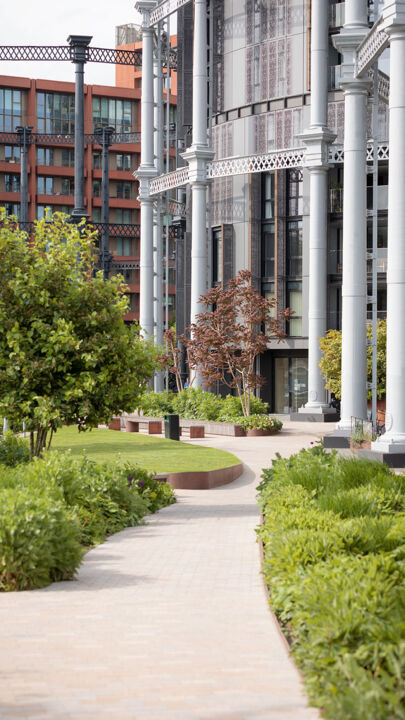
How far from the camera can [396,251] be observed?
75.7 ft

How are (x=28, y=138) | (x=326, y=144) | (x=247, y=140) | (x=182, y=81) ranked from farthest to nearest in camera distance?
1. (x=28, y=138)
2. (x=182, y=81)
3. (x=247, y=140)
4. (x=326, y=144)

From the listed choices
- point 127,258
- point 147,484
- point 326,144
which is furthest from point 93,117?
point 147,484

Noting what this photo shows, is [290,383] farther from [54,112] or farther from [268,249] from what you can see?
[54,112]

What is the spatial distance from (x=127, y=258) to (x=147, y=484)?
287 feet

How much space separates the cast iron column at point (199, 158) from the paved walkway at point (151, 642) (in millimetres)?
34040

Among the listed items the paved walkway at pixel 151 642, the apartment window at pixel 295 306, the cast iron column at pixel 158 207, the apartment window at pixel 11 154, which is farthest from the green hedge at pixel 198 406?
the apartment window at pixel 11 154

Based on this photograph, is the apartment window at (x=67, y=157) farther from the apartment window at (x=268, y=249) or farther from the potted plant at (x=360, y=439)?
the potted plant at (x=360, y=439)

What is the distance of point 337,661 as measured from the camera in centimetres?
676

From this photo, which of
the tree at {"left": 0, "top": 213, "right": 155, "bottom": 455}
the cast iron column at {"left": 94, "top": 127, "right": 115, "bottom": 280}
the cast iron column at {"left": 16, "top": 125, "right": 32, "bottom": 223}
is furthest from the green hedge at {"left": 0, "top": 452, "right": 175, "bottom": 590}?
the cast iron column at {"left": 16, "top": 125, "right": 32, "bottom": 223}

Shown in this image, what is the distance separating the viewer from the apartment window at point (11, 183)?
101625mm

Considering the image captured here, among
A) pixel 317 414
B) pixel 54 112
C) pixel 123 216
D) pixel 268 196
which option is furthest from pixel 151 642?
pixel 54 112

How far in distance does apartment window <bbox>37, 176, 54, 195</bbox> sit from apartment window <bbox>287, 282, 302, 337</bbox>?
51.8 meters

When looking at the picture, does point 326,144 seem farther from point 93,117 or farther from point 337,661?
point 93,117

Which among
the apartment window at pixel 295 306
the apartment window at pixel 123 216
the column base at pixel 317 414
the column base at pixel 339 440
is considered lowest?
the column base at pixel 317 414
